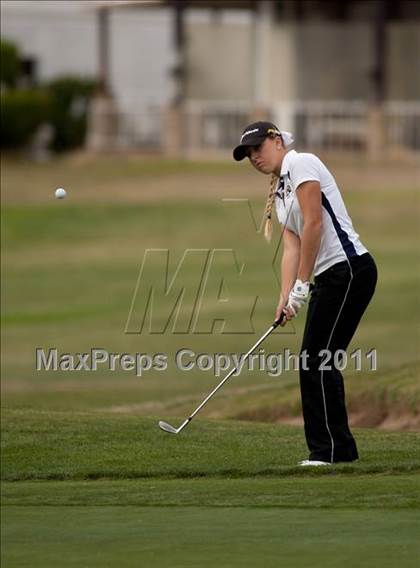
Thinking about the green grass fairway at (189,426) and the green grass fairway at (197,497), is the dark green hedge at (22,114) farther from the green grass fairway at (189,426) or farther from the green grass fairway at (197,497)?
the green grass fairway at (197,497)

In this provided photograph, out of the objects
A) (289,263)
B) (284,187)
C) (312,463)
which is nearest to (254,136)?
(284,187)

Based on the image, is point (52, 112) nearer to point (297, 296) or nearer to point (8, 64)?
point (8, 64)

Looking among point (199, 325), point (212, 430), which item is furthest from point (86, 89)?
point (212, 430)

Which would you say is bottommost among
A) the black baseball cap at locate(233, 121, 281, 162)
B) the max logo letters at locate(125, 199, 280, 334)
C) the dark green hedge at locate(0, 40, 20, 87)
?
the max logo letters at locate(125, 199, 280, 334)

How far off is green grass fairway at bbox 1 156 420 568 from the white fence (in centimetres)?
598

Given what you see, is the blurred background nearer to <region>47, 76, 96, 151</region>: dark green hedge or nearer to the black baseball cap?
<region>47, 76, 96, 151</region>: dark green hedge

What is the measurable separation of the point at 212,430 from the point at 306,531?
3446 mm

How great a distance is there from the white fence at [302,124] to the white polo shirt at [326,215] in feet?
108

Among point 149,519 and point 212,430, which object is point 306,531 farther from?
point 212,430

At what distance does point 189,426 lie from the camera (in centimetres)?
1092

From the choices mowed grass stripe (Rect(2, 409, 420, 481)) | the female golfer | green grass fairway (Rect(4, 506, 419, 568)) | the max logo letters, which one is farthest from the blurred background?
green grass fairway (Rect(4, 506, 419, 568))

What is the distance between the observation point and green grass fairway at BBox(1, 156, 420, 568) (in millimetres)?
7203

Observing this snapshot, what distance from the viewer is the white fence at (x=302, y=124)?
42.2 metres

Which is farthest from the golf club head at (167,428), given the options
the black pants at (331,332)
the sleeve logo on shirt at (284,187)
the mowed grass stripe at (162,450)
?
the sleeve logo on shirt at (284,187)
